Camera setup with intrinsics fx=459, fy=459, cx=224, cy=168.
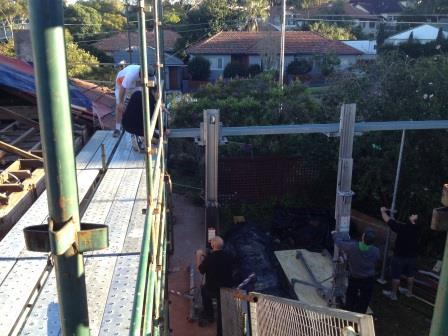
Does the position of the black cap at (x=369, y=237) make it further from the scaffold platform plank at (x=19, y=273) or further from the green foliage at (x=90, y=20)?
the green foliage at (x=90, y=20)

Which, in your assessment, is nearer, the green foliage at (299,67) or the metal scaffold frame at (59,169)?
the metal scaffold frame at (59,169)

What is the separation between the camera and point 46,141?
150 cm

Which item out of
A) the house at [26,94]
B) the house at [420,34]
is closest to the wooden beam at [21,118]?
the house at [26,94]

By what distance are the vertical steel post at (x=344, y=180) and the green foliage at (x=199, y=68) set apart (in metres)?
26.6

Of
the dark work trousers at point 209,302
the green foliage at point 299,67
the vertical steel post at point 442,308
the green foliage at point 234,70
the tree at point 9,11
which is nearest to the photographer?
the vertical steel post at point 442,308

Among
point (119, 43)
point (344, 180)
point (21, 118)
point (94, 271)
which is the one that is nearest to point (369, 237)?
point (344, 180)

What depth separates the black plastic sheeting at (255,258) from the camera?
739cm

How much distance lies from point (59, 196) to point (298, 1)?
55276mm

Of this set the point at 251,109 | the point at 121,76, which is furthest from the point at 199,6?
the point at 121,76

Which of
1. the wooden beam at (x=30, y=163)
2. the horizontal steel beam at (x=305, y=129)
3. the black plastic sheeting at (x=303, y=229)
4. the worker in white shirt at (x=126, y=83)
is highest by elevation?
the worker in white shirt at (x=126, y=83)

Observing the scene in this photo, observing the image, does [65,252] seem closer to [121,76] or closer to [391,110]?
[121,76]

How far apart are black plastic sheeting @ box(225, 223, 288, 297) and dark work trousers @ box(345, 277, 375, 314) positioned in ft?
3.33

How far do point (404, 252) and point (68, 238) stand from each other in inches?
271

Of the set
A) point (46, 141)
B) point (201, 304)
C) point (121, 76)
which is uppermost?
point (46, 141)
